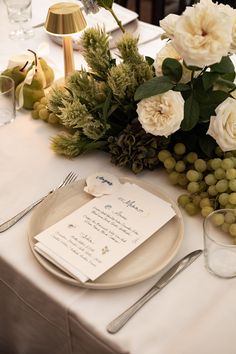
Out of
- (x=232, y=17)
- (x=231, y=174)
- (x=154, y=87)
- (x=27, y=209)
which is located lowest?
(x=27, y=209)

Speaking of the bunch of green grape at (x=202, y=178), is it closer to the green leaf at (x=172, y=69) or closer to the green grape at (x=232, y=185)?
the green grape at (x=232, y=185)

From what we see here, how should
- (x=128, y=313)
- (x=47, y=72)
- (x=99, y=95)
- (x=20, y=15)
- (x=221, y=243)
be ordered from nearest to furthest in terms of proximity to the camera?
(x=128, y=313)
(x=221, y=243)
(x=99, y=95)
(x=47, y=72)
(x=20, y=15)

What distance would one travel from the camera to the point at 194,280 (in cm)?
78

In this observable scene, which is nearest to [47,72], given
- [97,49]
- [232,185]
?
[97,49]

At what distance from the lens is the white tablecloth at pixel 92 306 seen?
70cm

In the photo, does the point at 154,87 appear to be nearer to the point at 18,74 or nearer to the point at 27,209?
the point at 27,209

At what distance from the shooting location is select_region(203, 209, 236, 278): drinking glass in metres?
0.79

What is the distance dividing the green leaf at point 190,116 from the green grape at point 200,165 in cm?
6

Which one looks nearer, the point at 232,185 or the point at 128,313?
the point at 128,313

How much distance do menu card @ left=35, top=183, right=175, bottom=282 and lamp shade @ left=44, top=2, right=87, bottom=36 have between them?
16.8 inches

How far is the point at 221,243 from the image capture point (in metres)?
0.82

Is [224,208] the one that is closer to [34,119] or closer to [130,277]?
[130,277]

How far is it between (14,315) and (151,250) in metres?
0.27

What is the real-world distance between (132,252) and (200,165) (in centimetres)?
21
